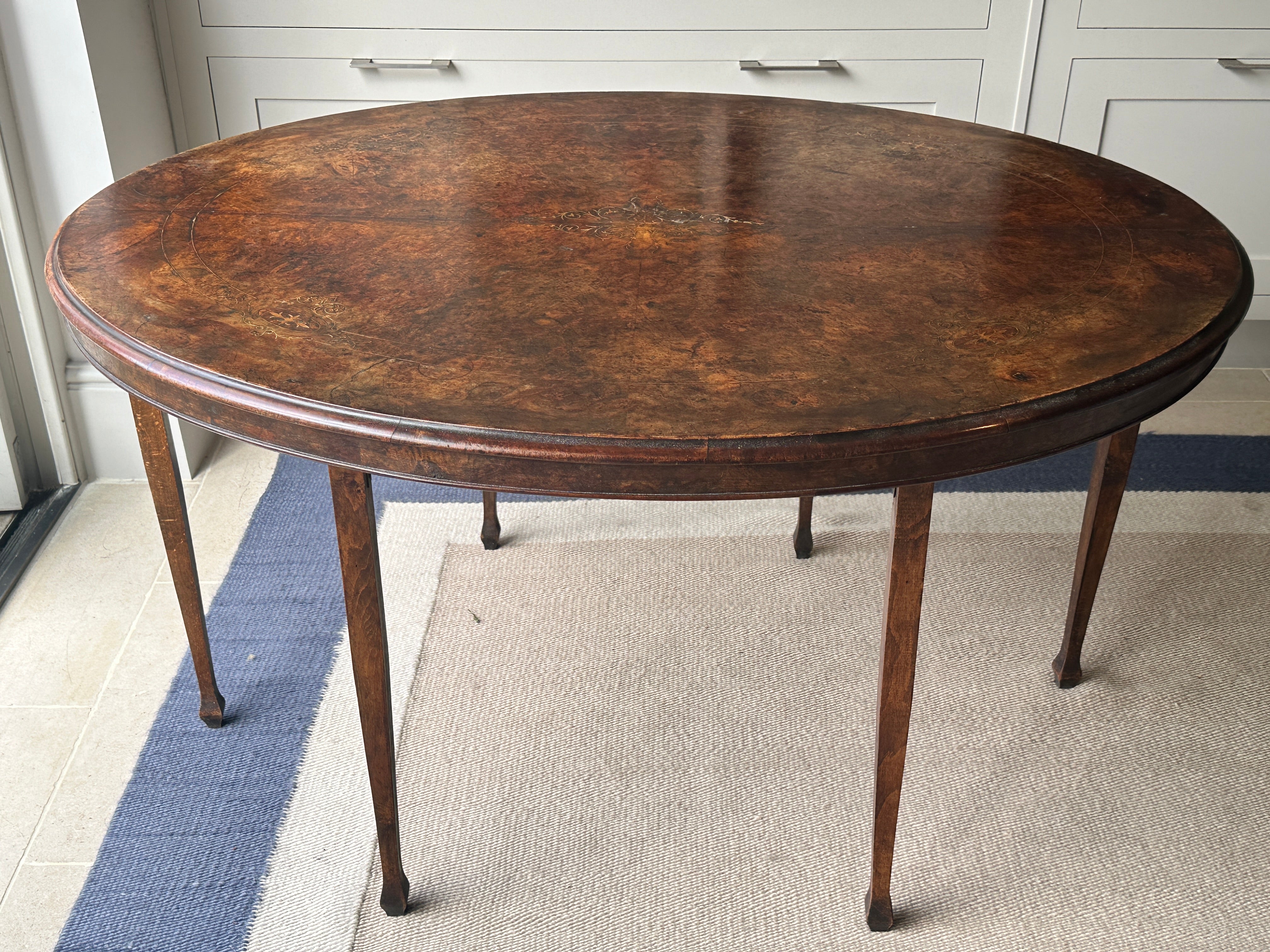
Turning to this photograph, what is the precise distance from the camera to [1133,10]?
2471mm

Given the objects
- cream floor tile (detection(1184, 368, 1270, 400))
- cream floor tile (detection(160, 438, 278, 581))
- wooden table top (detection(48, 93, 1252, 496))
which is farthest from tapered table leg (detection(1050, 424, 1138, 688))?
cream floor tile (detection(160, 438, 278, 581))

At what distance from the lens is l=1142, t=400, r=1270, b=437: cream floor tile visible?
2.60 meters

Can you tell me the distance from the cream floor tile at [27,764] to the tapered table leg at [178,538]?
0.20 meters

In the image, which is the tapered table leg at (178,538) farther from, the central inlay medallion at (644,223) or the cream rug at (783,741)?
the central inlay medallion at (644,223)

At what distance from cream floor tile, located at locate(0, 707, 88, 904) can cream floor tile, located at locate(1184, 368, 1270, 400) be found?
2481mm

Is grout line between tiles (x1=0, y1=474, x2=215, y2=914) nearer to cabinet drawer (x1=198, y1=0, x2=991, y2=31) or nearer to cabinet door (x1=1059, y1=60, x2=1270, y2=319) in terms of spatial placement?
cabinet drawer (x1=198, y1=0, x2=991, y2=31)

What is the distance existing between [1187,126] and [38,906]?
273 cm

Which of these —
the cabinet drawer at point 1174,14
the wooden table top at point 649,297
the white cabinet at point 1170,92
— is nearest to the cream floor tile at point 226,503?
the wooden table top at point 649,297

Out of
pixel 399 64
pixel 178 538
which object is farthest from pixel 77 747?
pixel 399 64

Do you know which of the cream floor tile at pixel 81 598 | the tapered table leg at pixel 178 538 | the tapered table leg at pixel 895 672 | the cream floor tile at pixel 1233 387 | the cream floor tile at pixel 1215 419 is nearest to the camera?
the tapered table leg at pixel 895 672

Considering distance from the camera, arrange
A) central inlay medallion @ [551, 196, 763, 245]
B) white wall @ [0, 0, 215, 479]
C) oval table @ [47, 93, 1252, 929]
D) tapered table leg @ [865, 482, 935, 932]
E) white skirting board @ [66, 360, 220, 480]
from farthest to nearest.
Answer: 1. white skirting board @ [66, 360, 220, 480]
2. white wall @ [0, 0, 215, 479]
3. central inlay medallion @ [551, 196, 763, 245]
4. tapered table leg @ [865, 482, 935, 932]
5. oval table @ [47, 93, 1252, 929]

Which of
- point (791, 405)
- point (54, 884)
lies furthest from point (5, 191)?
point (791, 405)

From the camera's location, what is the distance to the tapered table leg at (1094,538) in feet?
5.15

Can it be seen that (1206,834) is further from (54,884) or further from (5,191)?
(5,191)
